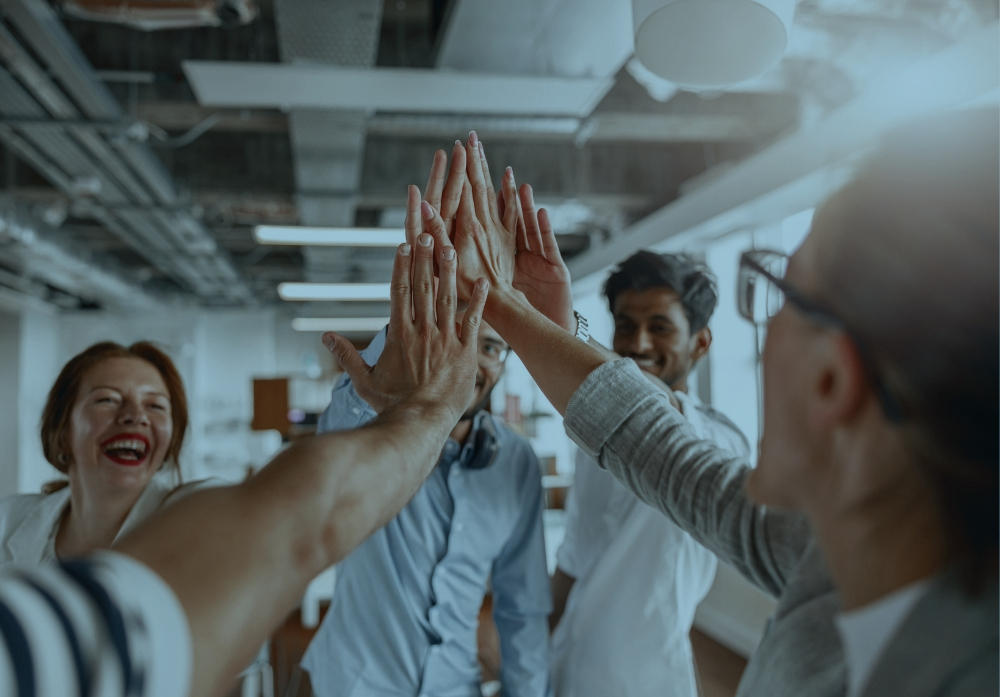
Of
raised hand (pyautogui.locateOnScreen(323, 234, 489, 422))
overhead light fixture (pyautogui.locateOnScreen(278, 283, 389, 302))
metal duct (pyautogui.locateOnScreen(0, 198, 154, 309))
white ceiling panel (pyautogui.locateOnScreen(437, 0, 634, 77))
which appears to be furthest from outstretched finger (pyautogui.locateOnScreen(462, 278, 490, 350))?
overhead light fixture (pyautogui.locateOnScreen(278, 283, 389, 302))

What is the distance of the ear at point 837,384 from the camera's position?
53 cm

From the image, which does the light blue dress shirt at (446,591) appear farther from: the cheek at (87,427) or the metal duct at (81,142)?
the metal duct at (81,142)

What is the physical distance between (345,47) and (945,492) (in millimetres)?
2762

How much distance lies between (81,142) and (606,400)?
3982mm

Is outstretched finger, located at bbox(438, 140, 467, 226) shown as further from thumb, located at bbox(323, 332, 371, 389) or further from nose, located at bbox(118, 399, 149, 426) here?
nose, located at bbox(118, 399, 149, 426)

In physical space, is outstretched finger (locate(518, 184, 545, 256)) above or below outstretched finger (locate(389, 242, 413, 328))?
above

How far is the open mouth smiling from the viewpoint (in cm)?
156

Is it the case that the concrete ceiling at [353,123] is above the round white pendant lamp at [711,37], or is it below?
above

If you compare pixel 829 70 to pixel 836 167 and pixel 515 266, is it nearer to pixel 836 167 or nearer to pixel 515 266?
pixel 836 167

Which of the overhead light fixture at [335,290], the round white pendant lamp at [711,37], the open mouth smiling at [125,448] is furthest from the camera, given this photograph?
the overhead light fixture at [335,290]

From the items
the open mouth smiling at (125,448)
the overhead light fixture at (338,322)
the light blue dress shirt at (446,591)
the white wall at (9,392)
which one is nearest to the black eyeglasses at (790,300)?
the light blue dress shirt at (446,591)

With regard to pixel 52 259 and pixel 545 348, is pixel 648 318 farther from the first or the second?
pixel 52 259

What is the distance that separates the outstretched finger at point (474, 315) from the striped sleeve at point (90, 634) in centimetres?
58

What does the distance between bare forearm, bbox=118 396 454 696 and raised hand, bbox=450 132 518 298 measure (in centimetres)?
43
